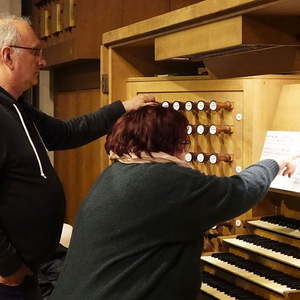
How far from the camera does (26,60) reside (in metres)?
2.57

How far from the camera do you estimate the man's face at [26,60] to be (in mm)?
2533

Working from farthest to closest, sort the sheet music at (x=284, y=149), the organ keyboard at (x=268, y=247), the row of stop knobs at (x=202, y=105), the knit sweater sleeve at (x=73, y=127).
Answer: the row of stop knobs at (x=202, y=105) → the knit sweater sleeve at (x=73, y=127) → the sheet music at (x=284, y=149) → the organ keyboard at (x=268, y=247)

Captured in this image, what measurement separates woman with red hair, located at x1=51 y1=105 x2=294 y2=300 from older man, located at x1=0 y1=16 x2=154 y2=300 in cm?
39

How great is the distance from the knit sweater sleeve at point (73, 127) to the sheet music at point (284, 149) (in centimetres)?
85

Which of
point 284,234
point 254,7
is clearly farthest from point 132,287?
point 254,7

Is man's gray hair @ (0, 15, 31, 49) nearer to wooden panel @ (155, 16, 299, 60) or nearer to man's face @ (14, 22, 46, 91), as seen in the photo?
man's face @ (14, 22, 46, 91)

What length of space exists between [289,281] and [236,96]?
105 centimetres

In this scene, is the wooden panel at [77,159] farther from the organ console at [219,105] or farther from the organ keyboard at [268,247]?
the organ keyboard at [268,247]

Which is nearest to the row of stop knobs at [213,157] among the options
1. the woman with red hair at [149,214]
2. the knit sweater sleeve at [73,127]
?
the knit sweater sleeve at [73,127]

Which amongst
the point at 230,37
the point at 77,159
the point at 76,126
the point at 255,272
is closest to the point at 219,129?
the point at 230,37

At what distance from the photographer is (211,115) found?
3.26m

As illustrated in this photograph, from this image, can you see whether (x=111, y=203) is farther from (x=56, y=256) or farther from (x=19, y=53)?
(x=56, y=256)

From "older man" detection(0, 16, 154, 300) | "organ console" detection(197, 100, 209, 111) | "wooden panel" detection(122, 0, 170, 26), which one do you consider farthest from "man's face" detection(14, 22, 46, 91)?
"wooden panel" detection(122, 0, 170, 26)

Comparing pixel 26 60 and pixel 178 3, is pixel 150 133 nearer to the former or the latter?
pixel 26 60
